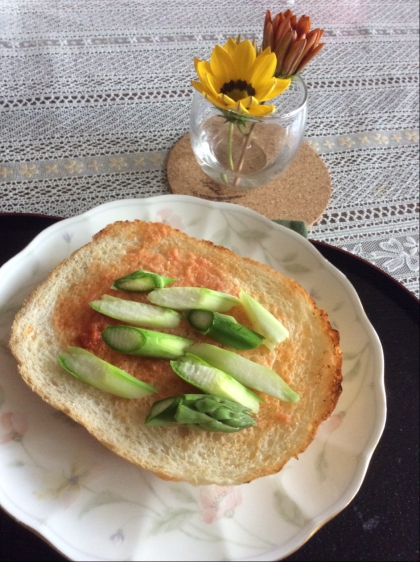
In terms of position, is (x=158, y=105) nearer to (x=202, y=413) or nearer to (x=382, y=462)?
(x=202, y=413)

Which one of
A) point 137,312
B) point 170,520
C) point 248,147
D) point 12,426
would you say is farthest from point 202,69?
point 170,520

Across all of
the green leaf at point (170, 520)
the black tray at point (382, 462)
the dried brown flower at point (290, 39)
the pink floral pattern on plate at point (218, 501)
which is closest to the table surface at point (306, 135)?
the black tray at point (382, 462)

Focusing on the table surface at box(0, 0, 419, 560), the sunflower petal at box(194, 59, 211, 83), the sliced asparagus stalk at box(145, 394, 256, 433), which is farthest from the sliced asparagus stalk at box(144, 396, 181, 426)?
the sunflower petal at box(194, 59, 211, 83)

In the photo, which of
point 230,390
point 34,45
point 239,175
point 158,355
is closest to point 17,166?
point 34,45

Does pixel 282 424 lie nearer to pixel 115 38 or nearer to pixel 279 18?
pixel 279 18

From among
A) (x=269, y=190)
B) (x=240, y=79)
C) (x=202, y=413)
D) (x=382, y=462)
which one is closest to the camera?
(x=202, y=413)

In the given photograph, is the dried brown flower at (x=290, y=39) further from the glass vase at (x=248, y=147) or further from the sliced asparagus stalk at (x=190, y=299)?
the sliced asparagus stalk at (x=190, y=299)
